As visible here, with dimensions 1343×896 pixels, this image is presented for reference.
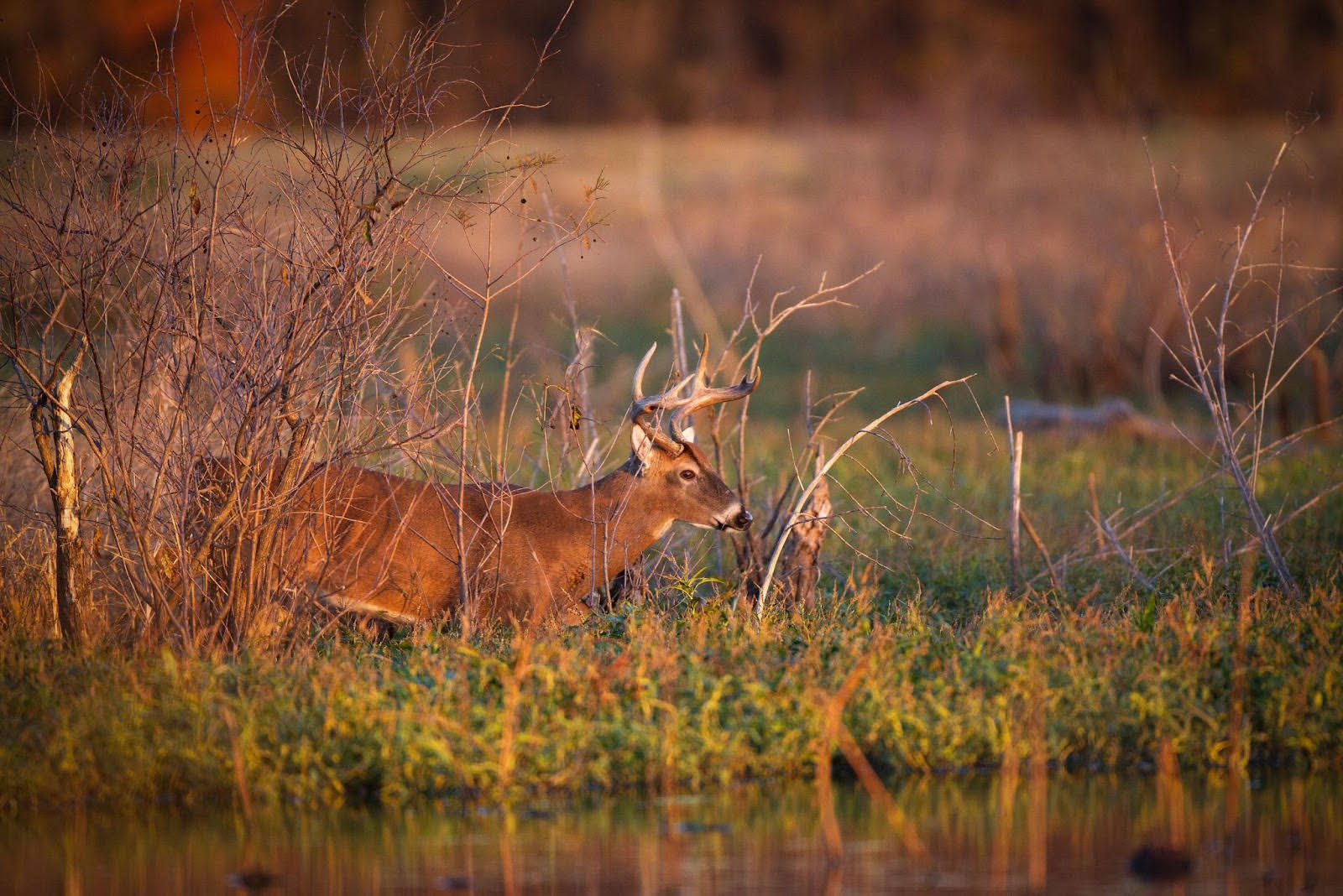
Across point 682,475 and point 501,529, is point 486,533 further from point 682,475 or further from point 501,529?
point 682,475

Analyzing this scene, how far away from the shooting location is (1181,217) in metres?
27.3

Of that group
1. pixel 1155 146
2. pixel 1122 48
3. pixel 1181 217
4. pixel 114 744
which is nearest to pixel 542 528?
pixel 114 744

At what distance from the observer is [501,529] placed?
874 centimetres

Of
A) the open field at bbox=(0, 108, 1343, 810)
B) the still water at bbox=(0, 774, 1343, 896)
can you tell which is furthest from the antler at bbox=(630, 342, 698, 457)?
the still water at bbox=(0, 774, 1343, 896)

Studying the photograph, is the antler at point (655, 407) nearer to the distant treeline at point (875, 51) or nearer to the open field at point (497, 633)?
the open field at point (497, 633)

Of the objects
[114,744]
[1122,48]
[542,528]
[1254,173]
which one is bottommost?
[114,744]

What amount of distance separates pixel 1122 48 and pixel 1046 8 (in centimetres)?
273

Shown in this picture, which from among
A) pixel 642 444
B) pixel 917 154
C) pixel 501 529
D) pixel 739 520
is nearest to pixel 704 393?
pixel 642 444

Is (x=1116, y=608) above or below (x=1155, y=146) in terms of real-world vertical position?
below

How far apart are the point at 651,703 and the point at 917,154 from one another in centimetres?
2780

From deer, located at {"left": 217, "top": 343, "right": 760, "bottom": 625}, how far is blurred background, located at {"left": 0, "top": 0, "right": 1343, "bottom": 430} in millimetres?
2362

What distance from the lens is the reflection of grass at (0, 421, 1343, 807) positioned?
6590 mm

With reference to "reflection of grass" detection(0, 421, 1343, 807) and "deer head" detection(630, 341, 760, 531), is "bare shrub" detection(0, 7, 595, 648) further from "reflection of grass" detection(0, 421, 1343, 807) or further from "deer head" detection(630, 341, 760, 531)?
"deer head" detection(630, 341, 760, 531)

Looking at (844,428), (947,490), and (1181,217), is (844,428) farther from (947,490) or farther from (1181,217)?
(1181,217)
